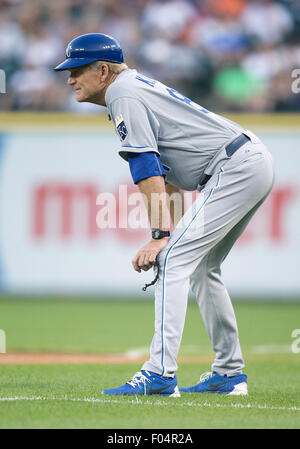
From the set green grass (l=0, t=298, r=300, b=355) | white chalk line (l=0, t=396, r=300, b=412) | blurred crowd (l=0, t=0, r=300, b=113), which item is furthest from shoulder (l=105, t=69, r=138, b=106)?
blurred crowd (l=0, t=0, r=300, b=113)

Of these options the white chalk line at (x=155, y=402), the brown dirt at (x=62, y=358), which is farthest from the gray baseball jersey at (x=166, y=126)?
the brown dirt at (x=62, y=358)

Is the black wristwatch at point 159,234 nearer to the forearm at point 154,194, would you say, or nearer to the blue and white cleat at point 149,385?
the forearm at point 154,194

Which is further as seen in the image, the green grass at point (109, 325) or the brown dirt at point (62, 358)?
the green grass at point (109, 325)

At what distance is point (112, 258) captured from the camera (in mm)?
12586

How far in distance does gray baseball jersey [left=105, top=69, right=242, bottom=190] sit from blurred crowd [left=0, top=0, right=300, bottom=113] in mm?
8354

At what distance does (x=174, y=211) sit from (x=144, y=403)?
58.3 inches

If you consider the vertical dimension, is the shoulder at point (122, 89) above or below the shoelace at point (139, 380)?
above

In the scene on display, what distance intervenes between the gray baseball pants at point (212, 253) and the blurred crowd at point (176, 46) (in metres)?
8.31

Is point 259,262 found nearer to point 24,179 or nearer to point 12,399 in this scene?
point 24,179

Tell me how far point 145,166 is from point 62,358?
312 centimetres

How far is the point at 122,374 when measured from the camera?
607 cm

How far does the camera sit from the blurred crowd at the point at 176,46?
1345 centimetres

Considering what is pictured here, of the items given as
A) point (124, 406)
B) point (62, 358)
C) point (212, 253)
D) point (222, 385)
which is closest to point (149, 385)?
point (124, 406)

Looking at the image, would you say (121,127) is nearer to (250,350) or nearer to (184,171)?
(184,171)
